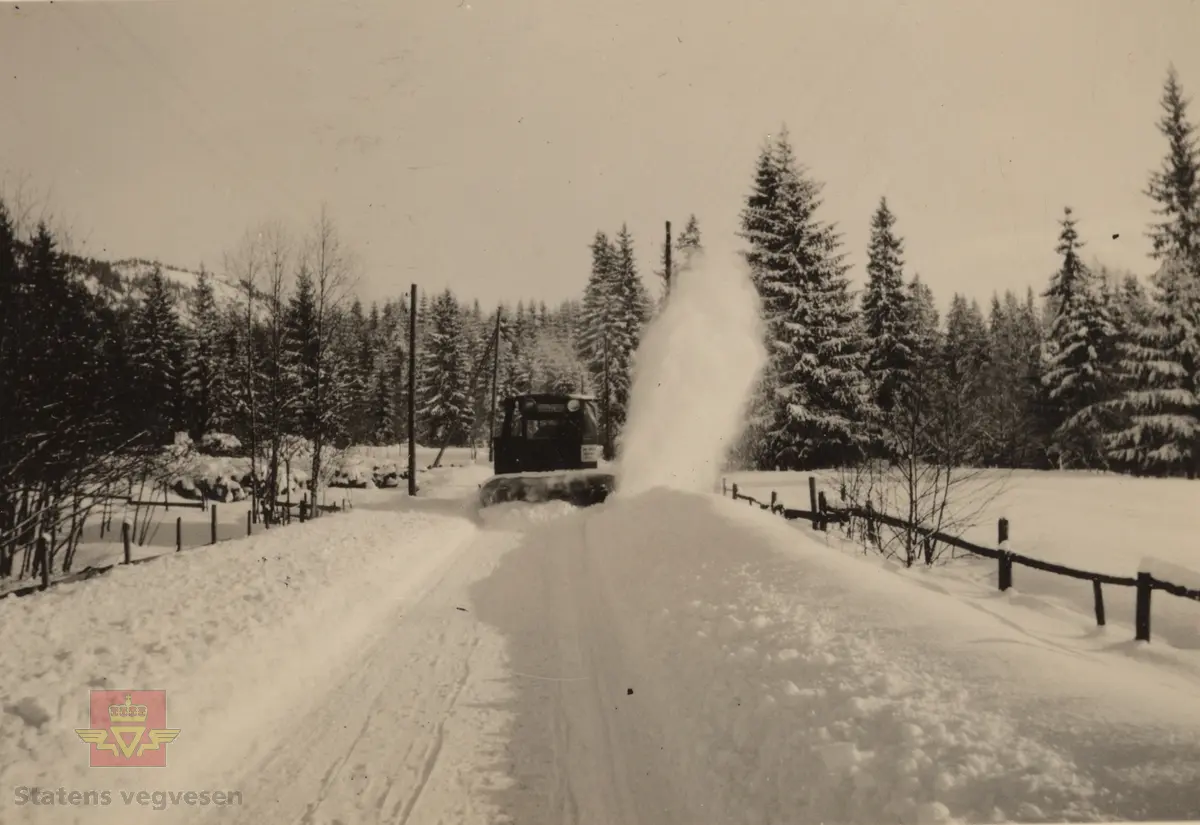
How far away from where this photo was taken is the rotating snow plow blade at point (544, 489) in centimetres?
1305

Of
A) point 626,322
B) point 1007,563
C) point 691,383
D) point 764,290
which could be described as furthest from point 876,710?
point 626,322

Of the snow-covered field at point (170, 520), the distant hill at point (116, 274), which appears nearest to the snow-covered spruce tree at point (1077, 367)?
the distant hill at point (116, 274)

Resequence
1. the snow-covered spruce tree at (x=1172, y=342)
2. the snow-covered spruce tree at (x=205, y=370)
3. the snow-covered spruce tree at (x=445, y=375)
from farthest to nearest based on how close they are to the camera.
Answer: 1. the snow-covered spruce tree at (x=445, y=375)
2. the snow-covered spruce tree at (x=205, y=370)
3. the snow-covered spruce tree at (x=1172, y=342)

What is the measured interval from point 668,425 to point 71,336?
12516mm

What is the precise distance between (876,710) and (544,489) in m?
10.4

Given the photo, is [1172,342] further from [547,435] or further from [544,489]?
[547,435]

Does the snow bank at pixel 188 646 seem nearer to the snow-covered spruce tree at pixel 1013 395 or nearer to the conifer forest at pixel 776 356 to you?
the conifer forest at pixel 776 356

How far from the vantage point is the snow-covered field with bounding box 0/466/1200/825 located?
2.60 m

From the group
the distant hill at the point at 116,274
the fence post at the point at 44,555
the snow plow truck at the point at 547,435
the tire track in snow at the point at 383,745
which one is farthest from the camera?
the snow plow truck at the point at 547,435

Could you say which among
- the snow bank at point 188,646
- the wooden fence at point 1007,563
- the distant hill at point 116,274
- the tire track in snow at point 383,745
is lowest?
the tire track in snow at point 383,745

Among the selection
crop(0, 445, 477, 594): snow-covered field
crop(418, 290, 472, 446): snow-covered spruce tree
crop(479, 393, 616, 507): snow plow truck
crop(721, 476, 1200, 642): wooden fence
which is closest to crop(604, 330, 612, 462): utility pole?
crop(479, 393, 616, 507): snow plow truck

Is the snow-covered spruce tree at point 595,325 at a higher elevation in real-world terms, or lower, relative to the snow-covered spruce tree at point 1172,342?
higher

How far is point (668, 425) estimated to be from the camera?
16203 mm

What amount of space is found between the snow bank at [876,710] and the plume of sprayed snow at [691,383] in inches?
383
